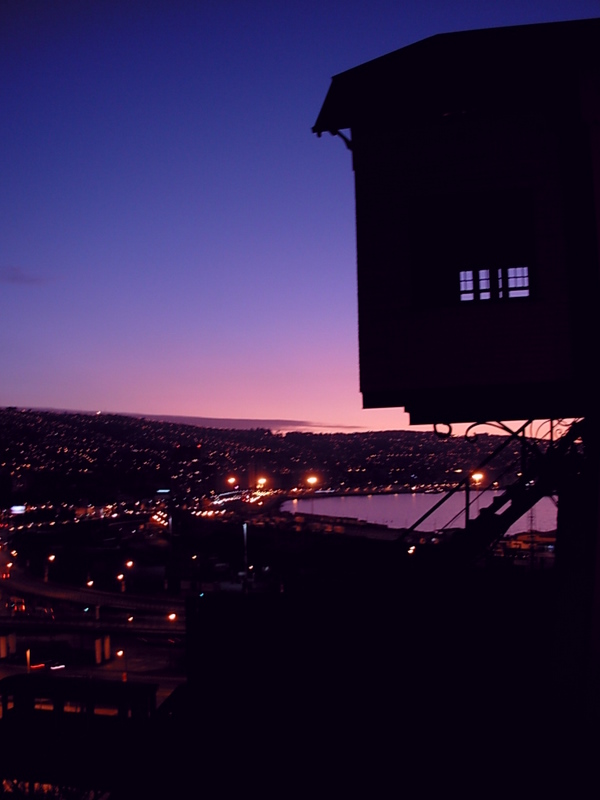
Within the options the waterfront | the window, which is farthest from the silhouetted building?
the waterfront

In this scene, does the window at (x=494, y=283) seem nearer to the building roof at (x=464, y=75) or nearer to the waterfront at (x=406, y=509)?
the building roof at (x=464, y=75)

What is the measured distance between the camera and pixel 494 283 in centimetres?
784

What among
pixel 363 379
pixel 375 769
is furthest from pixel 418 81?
pixel 375 769

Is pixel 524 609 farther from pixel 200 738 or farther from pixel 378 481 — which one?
pixel 378 481

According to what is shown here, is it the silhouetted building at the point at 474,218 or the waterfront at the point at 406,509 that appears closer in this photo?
the silhouetted building at the point at 474,218

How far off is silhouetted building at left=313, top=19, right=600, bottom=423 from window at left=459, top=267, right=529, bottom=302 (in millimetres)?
13

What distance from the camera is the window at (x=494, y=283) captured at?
7727 mm

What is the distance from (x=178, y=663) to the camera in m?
26.6

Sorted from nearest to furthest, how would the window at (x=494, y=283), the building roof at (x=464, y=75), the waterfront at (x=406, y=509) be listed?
the building roof at (x=464, y=75), the window at (x=494, y=283), the waterfront at (x=406, y=509)

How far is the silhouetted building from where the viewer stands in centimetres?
735

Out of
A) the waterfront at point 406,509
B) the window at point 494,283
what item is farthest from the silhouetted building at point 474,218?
the waterfront at point 406,509

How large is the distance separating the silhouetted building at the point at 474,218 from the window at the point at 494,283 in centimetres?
1

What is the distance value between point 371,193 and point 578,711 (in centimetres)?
630

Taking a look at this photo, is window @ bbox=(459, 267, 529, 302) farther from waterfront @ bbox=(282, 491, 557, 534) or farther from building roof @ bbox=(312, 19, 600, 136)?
waterfront @ bbox=(282, 491, 557, 534)
